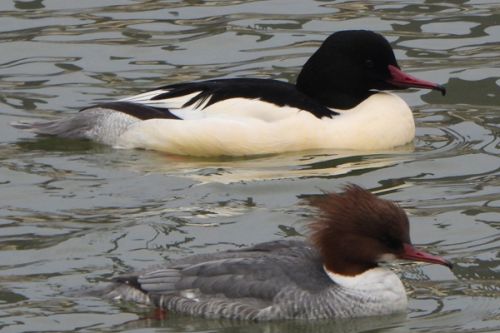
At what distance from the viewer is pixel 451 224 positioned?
11.1m

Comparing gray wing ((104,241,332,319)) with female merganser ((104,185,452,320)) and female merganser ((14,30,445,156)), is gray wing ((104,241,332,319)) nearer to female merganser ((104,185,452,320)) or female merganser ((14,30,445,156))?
female merganser ((104,185,452,320))

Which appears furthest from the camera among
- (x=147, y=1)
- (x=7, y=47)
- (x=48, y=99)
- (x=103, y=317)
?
(x=147, y=1)

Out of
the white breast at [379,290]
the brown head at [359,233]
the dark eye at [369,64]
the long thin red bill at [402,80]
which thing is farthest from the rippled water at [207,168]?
the dark eye at [369,64]

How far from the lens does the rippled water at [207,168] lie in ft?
32.1

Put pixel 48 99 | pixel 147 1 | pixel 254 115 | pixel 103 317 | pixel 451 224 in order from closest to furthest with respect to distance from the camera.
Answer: pixel 103 317, pixel 451 224, pixel 254 115, pixel 48 99, pixel 147 1

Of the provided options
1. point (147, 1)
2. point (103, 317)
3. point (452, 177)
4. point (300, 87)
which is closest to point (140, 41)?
point (147, 1)

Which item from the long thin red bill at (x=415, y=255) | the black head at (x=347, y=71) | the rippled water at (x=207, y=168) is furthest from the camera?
the black head at (x=347, y=71)

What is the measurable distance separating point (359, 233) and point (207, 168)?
3.47 metres

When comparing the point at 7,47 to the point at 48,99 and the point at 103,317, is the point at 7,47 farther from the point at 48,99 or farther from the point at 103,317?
the point at 103,317

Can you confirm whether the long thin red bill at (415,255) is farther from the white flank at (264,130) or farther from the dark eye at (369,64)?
the dark eye at (369,64)

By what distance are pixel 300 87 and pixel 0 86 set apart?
2947mm

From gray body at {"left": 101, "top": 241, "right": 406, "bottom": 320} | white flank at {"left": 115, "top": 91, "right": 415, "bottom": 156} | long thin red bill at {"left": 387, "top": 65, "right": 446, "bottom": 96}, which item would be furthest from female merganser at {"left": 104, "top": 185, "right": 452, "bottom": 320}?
long thin red bill at {"left": 387, "top": 65, "right": 446, "bottom": 96}

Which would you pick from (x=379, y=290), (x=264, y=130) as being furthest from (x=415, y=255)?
(x=264, y=130)

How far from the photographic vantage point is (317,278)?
9406mm
